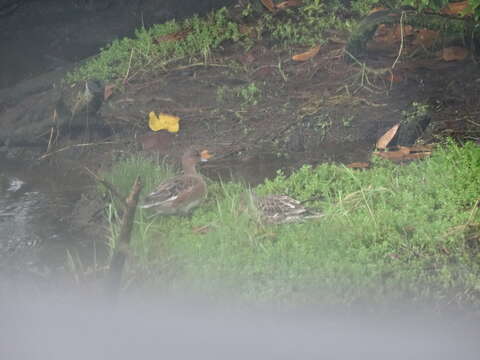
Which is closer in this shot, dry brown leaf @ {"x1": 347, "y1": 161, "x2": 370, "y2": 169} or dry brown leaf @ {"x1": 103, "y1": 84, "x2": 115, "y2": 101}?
dry brown leaf @ {"x1": 347, "y1": 161, "x2": 370, "y2": 169}

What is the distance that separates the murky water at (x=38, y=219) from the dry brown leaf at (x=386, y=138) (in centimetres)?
178

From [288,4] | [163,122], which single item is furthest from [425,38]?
[163,122]

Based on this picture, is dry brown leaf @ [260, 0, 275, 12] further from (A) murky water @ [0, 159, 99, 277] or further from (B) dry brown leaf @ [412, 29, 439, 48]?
(A) murky water @ [0, 159, 99, 277]

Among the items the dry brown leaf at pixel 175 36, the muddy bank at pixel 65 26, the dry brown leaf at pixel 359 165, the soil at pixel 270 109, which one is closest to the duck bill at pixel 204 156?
the soil at pixel 270 109

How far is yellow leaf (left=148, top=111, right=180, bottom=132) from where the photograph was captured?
14.3ft

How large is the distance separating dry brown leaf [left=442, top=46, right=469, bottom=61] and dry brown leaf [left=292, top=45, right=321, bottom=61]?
97 centimetres

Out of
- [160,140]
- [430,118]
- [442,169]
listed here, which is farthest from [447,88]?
[160,140]

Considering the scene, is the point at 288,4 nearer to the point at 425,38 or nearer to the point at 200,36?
the point at 200,36

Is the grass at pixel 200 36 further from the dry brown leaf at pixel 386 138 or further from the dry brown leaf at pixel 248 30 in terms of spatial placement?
the dry brown leaf at pixel 386 138

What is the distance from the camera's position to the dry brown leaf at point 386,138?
176 inches

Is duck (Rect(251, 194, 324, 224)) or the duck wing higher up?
the duck wing

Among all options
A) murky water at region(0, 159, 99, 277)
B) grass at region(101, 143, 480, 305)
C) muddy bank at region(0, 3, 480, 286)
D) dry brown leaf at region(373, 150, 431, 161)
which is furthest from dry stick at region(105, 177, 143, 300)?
dry brown leaf at region(373, 150, 431, 161)

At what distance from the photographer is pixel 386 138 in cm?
451

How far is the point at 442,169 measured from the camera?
402cm
